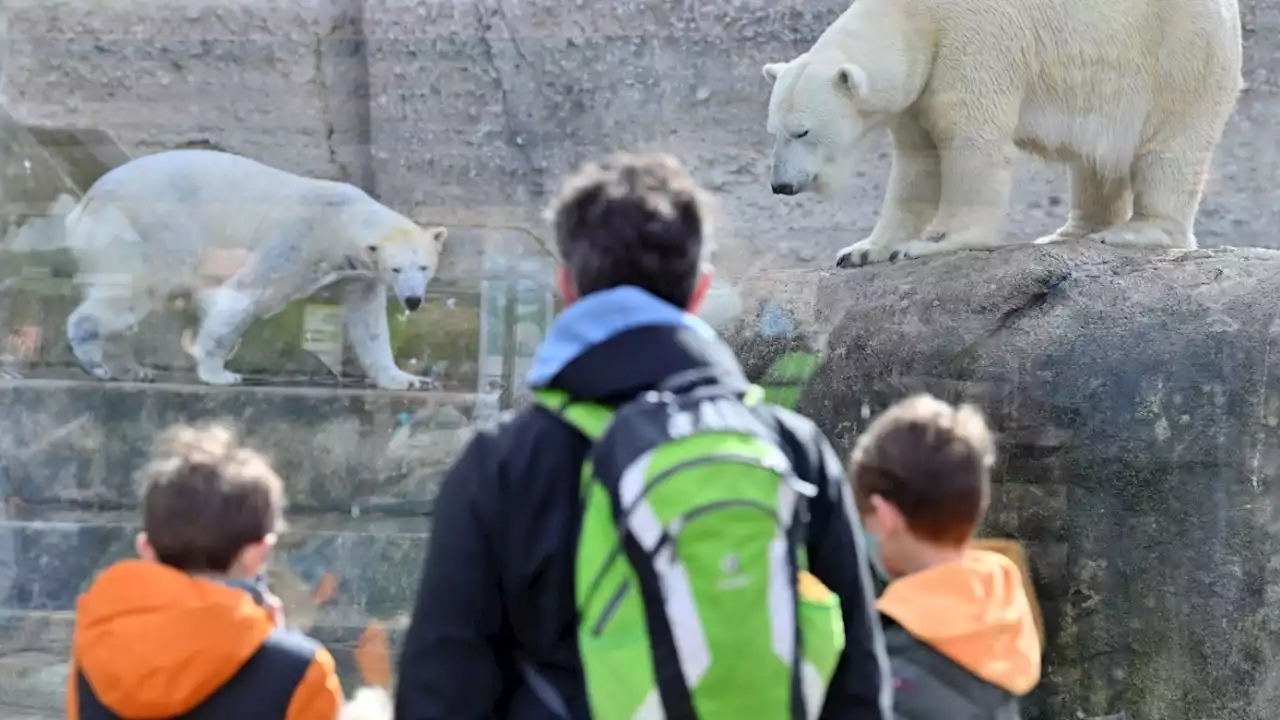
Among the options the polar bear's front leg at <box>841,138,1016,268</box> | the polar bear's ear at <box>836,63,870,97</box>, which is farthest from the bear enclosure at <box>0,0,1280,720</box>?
the polar bear's ear at <box>836,63,870,97</box>

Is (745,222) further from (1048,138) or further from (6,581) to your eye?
(6,581)

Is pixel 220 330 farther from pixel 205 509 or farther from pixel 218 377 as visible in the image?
pixel 205 509

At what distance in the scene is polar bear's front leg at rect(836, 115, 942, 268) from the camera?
2.76 metres

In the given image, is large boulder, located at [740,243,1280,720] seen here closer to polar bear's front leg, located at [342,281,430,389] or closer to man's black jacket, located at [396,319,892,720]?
man's black jacket, located at [396,319,892,720]

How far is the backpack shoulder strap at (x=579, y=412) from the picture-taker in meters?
0.94

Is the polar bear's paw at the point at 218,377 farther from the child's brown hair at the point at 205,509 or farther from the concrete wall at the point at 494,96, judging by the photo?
the child's brown hair at the point at 205,509

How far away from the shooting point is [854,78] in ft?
8.38

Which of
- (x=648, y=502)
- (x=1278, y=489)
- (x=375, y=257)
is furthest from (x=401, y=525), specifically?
(x=648, y=502)

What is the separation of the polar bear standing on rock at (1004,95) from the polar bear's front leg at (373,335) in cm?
139

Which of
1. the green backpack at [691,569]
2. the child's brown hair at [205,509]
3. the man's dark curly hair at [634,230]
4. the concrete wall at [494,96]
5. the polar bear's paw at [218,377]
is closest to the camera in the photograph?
the green backpack at [691,569]

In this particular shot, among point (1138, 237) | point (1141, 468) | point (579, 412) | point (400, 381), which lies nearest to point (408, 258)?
point (400, 381)

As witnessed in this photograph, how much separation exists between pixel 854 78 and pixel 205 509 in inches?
71.4

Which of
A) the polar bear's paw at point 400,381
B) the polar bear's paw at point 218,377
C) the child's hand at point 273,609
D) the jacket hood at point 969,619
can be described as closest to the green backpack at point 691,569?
the jacket hood at point 969,619

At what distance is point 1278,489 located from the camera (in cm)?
205
